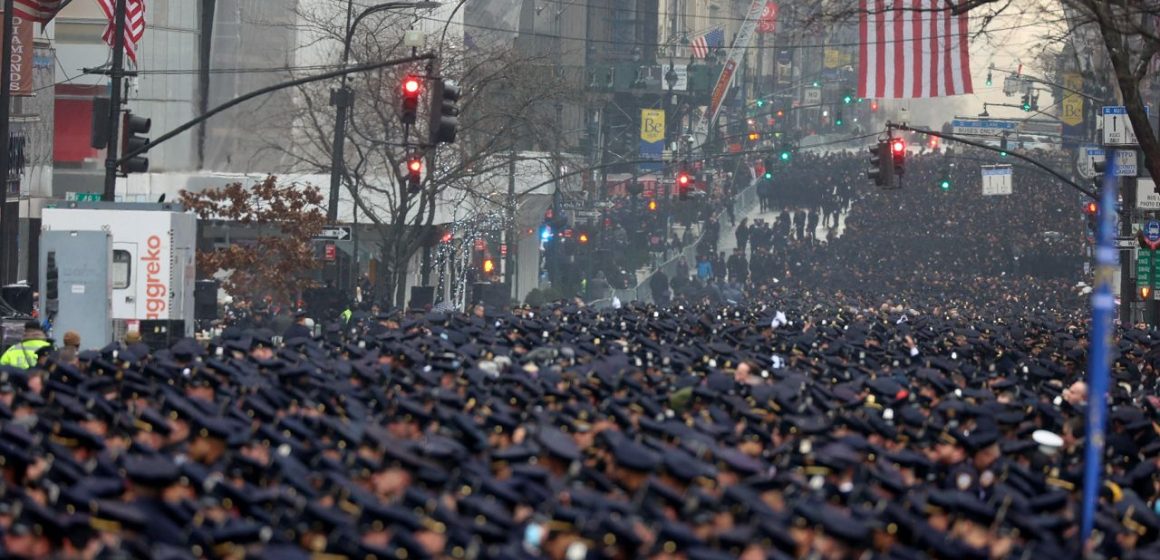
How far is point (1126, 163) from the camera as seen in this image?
32.5 meters

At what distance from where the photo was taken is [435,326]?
2286 cm

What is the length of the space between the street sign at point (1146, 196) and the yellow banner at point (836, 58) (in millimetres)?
106120

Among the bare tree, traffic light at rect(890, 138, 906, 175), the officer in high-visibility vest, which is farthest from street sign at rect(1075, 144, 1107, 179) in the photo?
the officer in high-visibility vest

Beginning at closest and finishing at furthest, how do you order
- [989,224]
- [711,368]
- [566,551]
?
[566,551], [711,368], [989,224]

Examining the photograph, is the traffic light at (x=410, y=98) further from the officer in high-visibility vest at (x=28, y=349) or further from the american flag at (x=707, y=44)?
the american flag at (x=707, y=44)

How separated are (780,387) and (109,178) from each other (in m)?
12.8

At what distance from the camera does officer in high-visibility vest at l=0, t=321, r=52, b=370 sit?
19.5m

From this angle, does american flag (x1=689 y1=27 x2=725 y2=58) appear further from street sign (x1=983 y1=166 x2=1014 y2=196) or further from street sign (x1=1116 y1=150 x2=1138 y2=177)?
street sign (x1=1116 y1=150 x2=1138 y2=177)

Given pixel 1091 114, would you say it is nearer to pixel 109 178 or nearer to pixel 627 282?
pixel 627 282

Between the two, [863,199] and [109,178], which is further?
[863,199]

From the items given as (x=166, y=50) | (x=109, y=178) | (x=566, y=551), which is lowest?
(x=566, y=551)

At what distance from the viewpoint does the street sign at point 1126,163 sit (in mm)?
32438

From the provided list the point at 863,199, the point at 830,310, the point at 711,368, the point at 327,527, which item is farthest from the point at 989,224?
the point at 327,527

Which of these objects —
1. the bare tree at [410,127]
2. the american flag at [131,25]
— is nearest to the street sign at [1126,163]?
the bare tree at [410,127]
